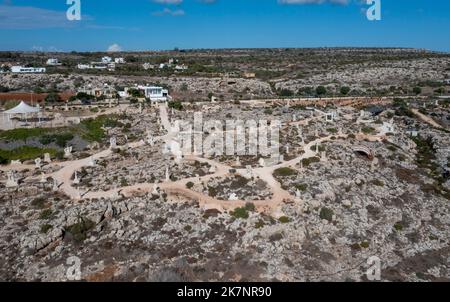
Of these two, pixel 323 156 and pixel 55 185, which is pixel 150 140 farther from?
pixel 323 156

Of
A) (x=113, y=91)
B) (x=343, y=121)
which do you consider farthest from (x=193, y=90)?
(x=343, y=121)

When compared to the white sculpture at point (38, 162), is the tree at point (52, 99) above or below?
above

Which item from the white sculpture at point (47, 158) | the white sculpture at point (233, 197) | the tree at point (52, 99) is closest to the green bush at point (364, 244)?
the white sculpture at point (233, 197)

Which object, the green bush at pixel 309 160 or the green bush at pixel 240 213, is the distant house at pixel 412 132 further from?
the green bush at pixel 240 213

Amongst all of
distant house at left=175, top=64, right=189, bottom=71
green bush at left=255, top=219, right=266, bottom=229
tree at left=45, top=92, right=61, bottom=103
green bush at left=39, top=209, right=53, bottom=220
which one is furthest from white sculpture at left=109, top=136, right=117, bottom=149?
distant house at left=175, top=64, right=189, bottom=71

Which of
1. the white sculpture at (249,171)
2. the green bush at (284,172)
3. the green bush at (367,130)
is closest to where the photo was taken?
the white sculpture at (249,171)

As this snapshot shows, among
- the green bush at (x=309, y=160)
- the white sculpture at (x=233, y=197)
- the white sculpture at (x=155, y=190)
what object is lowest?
the white sculpture at (x=233, y=197)

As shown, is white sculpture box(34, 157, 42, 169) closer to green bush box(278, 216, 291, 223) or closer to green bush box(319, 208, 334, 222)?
green bush box(278, 216, 291, 223)

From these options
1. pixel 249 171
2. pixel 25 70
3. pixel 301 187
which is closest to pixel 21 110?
pixel 249 171
